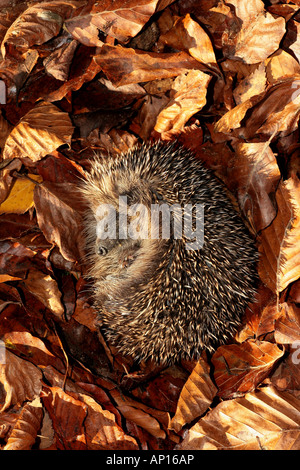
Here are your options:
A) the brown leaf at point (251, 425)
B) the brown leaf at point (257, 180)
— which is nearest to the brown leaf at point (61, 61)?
the brown leaf at point (257, 180)

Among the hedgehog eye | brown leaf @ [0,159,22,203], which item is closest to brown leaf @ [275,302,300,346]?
the hedgehog eye

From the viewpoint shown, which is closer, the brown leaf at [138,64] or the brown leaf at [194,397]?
the brown leaf at [194,397]

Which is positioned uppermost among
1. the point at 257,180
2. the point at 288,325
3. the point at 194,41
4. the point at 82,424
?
the point at 194,41

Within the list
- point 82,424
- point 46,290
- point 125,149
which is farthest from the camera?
point 125,149

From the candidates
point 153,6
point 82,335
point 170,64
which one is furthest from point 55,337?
point 153,6

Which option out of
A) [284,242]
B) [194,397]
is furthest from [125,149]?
[194,397]

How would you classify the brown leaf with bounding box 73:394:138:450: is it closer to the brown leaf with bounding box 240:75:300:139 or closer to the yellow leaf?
the yellow leaf

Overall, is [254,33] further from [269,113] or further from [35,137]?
[35,137]

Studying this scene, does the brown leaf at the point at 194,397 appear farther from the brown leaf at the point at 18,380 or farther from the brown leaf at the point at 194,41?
the brown leaf at the point at 194,41
